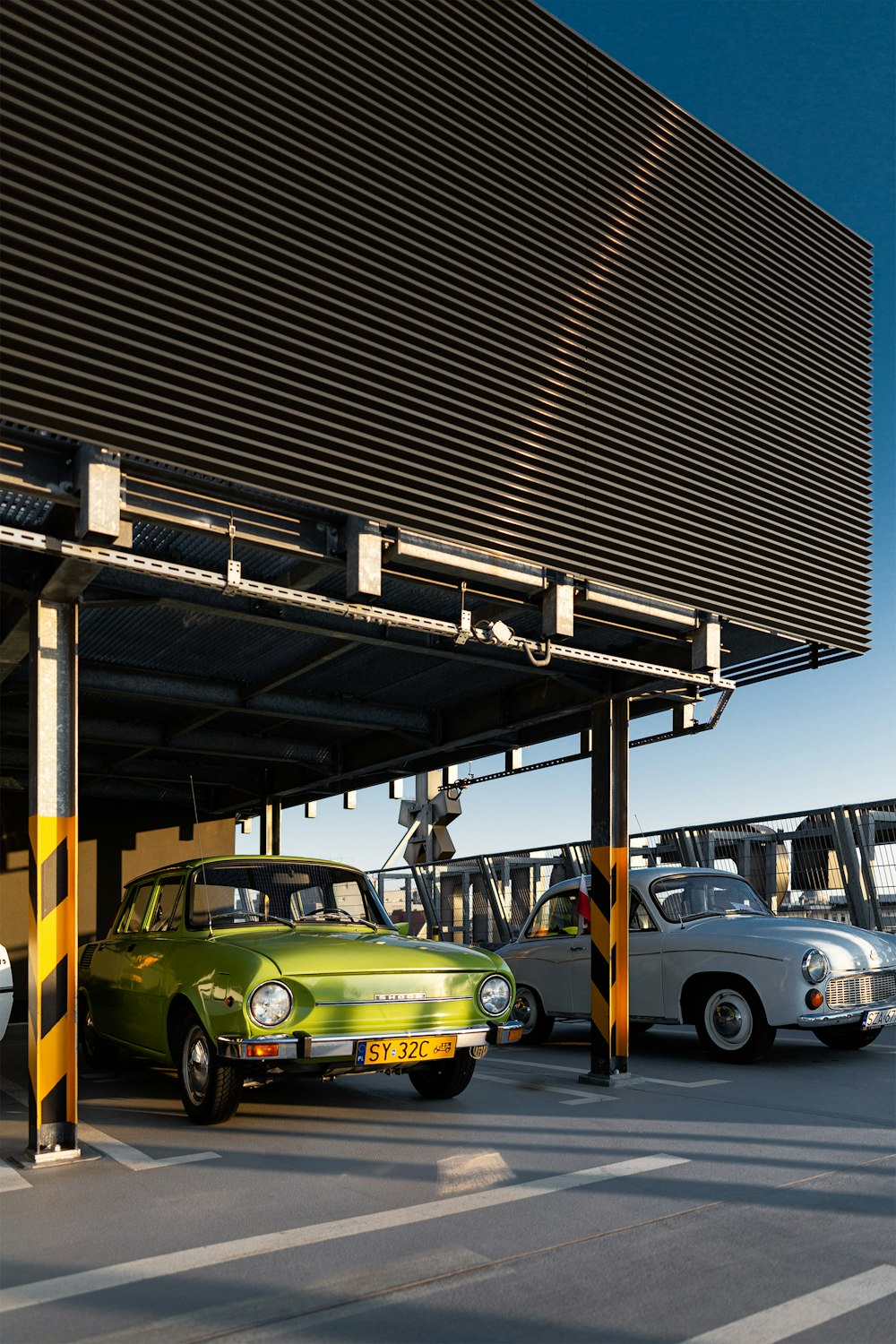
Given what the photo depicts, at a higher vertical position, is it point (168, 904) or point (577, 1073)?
point (168, 904)

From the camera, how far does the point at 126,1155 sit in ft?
20.7

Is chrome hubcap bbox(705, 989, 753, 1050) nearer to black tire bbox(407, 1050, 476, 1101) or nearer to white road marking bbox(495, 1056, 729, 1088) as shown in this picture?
white road marking bbox(495, 1056, 729, 1088)

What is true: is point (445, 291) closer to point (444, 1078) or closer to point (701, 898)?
point (444, 1078)

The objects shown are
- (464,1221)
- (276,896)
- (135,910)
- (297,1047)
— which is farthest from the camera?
(135,910)

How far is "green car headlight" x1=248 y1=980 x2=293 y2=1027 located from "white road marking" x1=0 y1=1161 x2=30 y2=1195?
1.36m

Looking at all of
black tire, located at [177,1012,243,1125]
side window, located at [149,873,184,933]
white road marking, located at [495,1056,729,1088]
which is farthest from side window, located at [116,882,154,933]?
white road marking, located at [495,1056,729,1088]

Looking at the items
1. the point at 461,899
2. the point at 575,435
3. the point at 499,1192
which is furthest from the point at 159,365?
the point at 461,899

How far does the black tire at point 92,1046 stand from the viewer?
947 centimetres

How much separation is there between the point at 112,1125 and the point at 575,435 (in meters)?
5.38

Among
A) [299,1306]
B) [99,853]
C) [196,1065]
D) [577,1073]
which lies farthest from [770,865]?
[299,1306]

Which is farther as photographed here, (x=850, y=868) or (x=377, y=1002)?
(x=850, y=868)

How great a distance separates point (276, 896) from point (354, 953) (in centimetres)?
141

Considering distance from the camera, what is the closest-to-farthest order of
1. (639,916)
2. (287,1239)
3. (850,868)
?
1. (287,1239)
2. (639,916)
3. (850,868)

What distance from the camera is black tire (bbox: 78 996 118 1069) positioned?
9.47m
